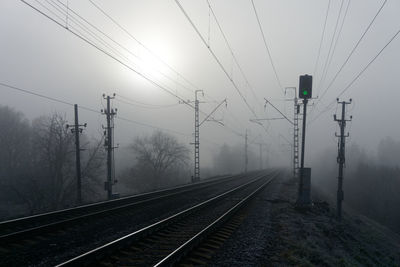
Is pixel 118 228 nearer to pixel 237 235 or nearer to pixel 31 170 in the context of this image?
pixel 237 235

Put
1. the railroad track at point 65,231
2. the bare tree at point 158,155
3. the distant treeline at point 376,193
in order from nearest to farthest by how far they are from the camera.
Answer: the railroad track at point 65,231 < the distant treeline at point 376,193 < the bare tree at point 158,155

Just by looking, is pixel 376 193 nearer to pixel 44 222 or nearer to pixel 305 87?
pixel 305 87

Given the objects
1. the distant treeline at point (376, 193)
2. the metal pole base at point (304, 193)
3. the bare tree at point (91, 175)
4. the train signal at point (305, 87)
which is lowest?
the distant treeline at point (376, 193)

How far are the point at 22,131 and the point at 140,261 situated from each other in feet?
218

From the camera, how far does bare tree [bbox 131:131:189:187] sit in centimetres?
6526

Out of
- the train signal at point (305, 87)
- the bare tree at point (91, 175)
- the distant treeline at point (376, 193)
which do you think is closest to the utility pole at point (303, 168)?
the train signal at point (305, 87)

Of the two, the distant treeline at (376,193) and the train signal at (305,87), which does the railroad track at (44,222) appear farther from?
the distant treeline at (376,193)

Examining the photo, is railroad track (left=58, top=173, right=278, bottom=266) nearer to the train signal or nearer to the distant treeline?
the train signal

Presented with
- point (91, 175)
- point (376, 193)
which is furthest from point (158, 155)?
point (376, 193)

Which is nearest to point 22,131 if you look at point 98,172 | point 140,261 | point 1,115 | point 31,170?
point 1,115

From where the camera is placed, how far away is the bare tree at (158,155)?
65.3 metres

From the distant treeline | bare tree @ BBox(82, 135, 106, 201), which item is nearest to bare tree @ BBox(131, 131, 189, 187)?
bare tree @ BBox(82, 135, 106, 201)

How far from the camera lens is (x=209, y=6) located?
13930mm

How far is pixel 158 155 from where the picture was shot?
Answer: 2680 inches
